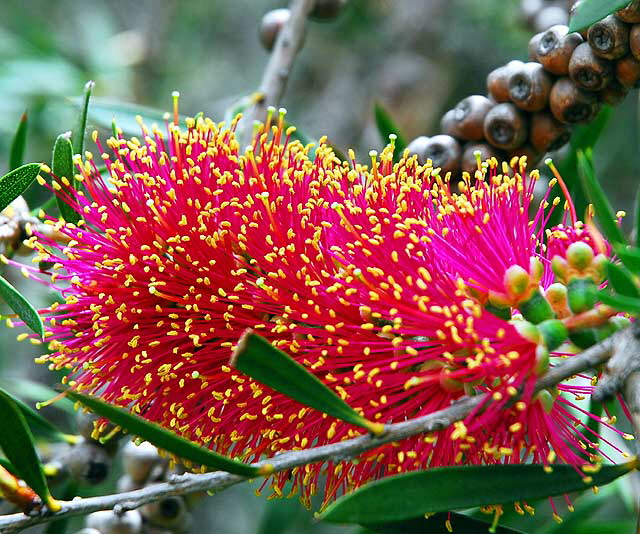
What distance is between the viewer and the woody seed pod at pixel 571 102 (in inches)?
48.6

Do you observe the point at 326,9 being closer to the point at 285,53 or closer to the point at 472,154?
the point at 285,53

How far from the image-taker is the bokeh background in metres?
2.50

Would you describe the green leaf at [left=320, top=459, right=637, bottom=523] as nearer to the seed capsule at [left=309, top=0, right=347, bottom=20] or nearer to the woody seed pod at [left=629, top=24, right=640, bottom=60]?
the woody seed pod at [left=629, top=24, right=640, bottom=60]

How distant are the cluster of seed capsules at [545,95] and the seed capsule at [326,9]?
411 millimetres

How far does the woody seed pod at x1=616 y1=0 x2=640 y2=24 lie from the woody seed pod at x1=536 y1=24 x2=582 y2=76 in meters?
0.10

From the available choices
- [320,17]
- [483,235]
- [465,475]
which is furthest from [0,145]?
[465,475]

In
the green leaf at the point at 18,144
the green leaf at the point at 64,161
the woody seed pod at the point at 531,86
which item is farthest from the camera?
the green leaf at the point at 18,144

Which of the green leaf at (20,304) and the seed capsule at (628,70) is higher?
the seed capsule at (628,70)

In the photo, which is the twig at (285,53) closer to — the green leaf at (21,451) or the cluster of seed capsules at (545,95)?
the cluster of seed capsules at (545,95)

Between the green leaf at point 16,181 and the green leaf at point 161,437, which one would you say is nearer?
the green leaf at point 161,437

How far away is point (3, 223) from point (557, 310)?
838 millimetres

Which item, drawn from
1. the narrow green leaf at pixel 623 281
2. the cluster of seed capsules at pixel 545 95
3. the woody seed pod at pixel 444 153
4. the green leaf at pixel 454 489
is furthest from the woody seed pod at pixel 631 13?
the green leaf at pixel 454 489

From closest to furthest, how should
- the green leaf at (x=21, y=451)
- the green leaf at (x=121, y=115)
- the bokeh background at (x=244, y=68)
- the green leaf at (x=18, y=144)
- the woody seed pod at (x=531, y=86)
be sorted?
the green leaf at (x=21, y=451)
the woody seed pod at (x=531, y=86)
the green leaf at (x=18, y=144)
the green leaf at (x=121, y=115)
the bokeh background at (x=244, y=68)

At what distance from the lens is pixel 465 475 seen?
2.72 ft
